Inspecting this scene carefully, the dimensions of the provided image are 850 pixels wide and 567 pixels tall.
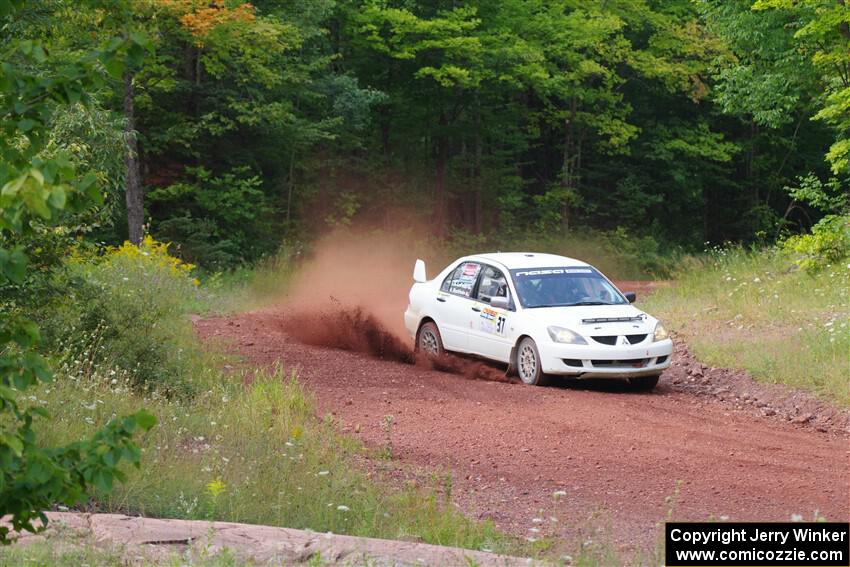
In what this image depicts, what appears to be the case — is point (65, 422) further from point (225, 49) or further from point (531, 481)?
point (225, 49)

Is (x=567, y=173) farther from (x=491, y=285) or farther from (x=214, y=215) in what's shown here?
(x=491, y=285)

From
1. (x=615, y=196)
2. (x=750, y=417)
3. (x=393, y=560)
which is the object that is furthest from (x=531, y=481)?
(x=615, y=196)

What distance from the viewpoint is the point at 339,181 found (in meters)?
38.5

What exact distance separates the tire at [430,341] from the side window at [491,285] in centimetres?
107

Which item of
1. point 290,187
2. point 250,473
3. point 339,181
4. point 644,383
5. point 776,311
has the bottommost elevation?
point 339,181

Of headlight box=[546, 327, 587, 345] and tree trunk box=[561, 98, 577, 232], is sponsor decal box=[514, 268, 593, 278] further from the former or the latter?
tree trunk box=[561, 98, 577, 232]

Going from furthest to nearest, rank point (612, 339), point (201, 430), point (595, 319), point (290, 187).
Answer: point (290, 187) < point (595, 319) < point (612, 339) < point (201, 430)

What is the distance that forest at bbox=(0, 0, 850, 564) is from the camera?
21.5 ft

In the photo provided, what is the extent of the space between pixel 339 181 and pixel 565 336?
83.3 ft

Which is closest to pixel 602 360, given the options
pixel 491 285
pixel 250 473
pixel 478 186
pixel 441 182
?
pixel 491 285

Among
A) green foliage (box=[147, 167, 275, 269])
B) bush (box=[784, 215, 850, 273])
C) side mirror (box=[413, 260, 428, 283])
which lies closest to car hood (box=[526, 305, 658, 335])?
side mirror (box=[413, 260, 428, 283])

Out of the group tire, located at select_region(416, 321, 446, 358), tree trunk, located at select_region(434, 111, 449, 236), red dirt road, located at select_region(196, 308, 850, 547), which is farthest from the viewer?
tree trunk, located at select_region(434, 111, 449, 236)

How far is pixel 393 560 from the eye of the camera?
600 cm

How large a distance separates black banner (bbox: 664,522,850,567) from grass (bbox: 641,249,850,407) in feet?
20.4
